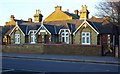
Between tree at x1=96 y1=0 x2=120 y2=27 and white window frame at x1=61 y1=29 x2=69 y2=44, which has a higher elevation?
tree at x1=96 y1=0 x2=120 y2=27

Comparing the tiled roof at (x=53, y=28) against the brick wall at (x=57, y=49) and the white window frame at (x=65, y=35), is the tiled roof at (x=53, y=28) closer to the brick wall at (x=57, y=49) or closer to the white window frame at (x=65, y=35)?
the white window frame at (x=65, y=35)

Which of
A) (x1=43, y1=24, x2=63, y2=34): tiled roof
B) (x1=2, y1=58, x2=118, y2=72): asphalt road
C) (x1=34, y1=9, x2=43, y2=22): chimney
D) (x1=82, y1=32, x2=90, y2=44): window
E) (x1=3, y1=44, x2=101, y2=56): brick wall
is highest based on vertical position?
(x1=34, y1=9, x2=43, y2=22): chimney

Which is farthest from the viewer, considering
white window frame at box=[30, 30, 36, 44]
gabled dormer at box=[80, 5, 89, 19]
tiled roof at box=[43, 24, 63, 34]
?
gabled dormer at box=[80, 5, 89, 19]

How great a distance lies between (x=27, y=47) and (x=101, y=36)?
1128 cm

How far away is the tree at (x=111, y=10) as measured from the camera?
32341 mm

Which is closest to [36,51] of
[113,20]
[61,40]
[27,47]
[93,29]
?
[27,47]

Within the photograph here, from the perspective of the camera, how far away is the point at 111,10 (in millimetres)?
33750

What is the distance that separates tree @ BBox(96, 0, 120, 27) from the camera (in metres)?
32.3

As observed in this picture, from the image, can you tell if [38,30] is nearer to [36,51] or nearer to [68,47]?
[36,51]

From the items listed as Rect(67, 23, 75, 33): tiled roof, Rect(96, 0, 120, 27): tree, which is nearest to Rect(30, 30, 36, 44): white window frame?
Rect(67, 23, 75, 33): tiled roof

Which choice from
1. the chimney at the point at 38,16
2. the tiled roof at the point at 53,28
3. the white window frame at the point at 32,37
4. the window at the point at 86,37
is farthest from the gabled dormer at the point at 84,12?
the chimney at the point at 38,16

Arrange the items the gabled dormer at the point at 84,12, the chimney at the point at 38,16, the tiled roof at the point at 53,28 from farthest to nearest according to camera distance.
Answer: the chimney at the point at 38,16 < the gabled dormer at the point at 84,12 < the tiled roof at the point at 53,28

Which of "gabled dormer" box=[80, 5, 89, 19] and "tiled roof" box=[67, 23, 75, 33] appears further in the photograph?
"gabled dormer" box=[80, 5, 89, 19]

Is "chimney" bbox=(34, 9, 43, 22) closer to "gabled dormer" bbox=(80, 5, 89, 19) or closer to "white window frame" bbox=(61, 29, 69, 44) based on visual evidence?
"gabled dormer" bbox=(80, 5, 89, 19)
